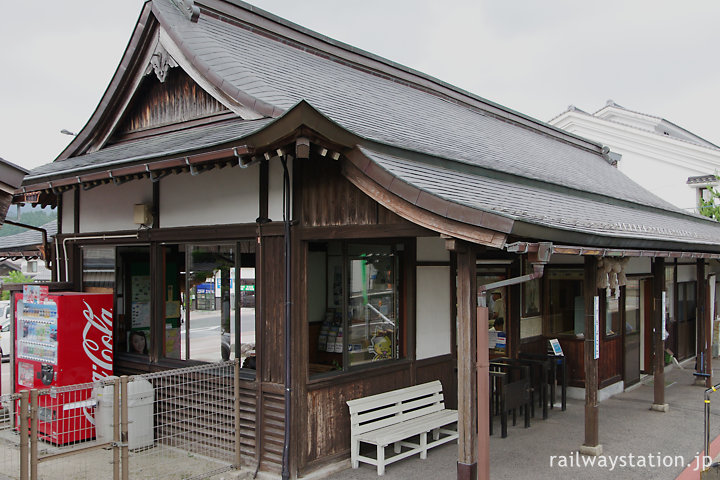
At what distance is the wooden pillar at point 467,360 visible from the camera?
5.31m

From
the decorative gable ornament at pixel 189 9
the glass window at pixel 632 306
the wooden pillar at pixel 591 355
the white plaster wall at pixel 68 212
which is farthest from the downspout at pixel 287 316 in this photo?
the glass window at pixel 632 306

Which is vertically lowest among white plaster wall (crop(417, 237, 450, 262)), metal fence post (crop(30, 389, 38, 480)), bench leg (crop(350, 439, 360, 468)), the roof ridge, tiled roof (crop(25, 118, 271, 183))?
bench leg (crop(350, 439, 360, 468))

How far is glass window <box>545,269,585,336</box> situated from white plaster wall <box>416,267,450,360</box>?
9.60 feet

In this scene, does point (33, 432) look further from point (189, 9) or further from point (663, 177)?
point (663, 177)

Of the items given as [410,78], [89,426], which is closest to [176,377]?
[89,426]

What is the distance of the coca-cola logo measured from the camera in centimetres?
754

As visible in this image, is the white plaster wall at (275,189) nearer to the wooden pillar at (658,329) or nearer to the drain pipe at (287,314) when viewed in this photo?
the drain pipe at (287,314)

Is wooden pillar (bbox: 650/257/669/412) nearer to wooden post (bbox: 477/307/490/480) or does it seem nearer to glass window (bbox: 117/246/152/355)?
wooden post (bbox: 477/307/490/480)

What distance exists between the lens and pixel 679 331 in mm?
13758

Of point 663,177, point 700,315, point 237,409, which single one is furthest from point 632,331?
point 663,177

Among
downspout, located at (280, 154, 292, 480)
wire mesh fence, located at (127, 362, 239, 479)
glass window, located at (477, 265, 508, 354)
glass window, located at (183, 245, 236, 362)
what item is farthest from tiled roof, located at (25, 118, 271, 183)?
glass window, located at (477, 265, 508, 354)

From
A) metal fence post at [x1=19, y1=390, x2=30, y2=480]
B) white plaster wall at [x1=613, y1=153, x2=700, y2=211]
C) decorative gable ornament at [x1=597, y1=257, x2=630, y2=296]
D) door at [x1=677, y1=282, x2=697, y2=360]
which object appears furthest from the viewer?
white plaster wall at [x1=613, y1=153, x2=700, y2=211]

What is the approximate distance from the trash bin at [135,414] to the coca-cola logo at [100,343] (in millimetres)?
400

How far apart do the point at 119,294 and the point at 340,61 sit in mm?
5345
